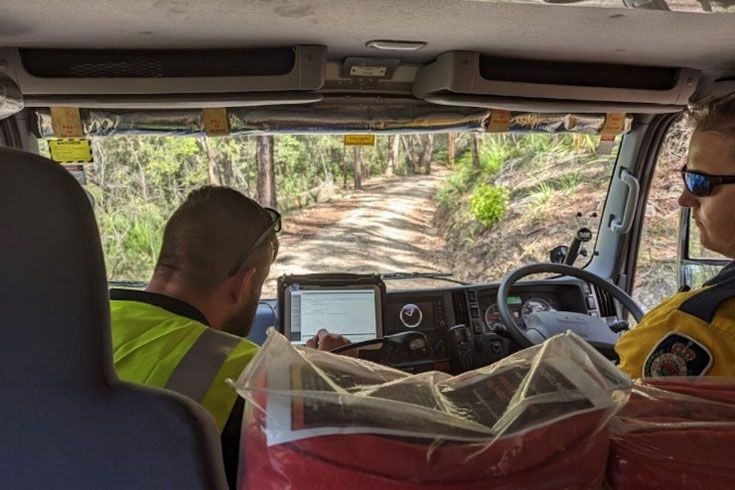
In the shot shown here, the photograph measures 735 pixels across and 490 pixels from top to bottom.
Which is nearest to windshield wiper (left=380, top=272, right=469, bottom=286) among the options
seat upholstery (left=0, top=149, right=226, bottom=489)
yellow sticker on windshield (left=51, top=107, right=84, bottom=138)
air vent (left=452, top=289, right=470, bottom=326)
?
air vent (left=452, top=289, right=470, bottom=326)

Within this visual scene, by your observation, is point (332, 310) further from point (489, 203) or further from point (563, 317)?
point (489, 203)

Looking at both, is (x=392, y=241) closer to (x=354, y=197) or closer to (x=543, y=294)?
(x=354, y=197)

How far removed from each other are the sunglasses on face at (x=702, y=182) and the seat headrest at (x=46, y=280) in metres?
1.29

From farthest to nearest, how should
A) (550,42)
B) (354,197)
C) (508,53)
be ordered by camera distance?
(354,197) → (508,53) → (550,42)

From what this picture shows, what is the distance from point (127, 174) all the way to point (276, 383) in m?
2.98

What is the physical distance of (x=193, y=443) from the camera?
3.23ft

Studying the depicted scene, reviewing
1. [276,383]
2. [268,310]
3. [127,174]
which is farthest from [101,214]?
[276,383]

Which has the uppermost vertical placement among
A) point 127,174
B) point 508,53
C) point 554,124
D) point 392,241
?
point 508,53

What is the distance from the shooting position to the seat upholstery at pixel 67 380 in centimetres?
93

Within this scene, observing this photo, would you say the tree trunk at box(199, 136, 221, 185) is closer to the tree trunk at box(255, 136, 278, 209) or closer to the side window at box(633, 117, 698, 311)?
the tree trunk at box(255, 136, 278, 209)

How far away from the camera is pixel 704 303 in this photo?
1295mm

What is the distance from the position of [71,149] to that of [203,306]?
159cm

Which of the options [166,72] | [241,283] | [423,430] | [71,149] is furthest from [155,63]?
[423,430]

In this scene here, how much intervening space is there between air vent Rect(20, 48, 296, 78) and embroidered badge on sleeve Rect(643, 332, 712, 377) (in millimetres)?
1923
